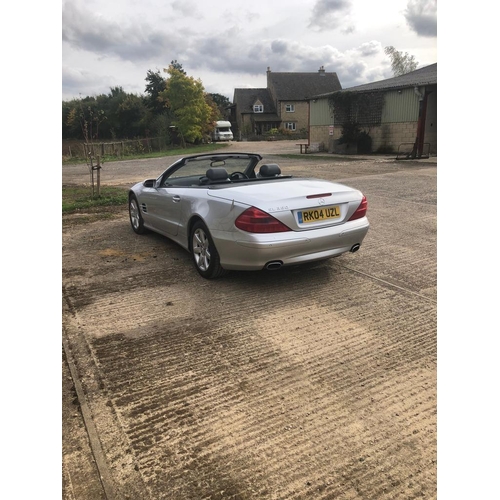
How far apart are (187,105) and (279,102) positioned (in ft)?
68.9

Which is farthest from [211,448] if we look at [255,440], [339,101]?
[339,101]

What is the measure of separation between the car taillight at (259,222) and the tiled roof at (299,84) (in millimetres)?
61670

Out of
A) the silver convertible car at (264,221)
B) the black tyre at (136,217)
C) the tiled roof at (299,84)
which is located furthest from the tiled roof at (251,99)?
the silver convertible car at (264,221)

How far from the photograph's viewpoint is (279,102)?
203 feet

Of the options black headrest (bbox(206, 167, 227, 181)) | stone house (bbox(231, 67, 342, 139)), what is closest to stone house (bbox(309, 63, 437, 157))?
black headrest (bbox(206, 167, 227, 181))

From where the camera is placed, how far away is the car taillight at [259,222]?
397 cm

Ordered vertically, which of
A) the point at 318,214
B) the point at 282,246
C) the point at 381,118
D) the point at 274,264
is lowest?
the point at 274,264

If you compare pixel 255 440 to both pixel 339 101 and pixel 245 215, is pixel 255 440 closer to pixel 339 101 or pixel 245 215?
pixel 245 215

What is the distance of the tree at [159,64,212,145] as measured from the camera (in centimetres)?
4419

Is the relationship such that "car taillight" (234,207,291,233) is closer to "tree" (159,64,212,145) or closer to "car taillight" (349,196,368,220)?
"car taillight" (349,196,368,220)

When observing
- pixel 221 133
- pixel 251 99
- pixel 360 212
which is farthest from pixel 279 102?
pixel 360 212

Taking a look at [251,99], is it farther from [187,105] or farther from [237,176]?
[237,176]

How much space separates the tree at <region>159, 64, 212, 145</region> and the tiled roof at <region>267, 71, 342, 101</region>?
19954 millimetres
